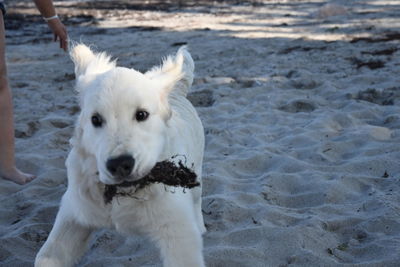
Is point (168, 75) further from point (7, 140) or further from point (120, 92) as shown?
point (7, 140)

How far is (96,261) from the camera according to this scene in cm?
368

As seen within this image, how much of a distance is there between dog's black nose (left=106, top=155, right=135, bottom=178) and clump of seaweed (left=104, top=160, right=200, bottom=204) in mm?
226

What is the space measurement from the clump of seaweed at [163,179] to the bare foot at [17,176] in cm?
230

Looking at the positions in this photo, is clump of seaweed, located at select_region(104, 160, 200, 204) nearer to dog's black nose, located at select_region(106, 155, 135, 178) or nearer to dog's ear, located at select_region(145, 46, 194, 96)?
dog's black nose, located at select_region(106, 155, 135, 178)

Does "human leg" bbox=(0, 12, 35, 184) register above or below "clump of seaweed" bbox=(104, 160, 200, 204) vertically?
below

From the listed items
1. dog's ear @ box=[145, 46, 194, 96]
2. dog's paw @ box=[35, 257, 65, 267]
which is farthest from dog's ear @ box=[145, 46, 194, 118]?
dog's paw @ box=[35, 257, 65, 267]

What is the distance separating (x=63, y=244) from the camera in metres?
3.22

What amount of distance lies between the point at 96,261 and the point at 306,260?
4.60 feet

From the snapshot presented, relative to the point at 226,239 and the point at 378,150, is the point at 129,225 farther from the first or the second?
the point at 378,150

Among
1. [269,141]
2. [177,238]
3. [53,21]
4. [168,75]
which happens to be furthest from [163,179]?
[269,141]

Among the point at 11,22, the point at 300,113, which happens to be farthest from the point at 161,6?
the point at 300,113

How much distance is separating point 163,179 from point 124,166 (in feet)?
1.28

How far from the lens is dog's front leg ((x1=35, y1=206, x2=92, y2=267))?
3141 millimetres

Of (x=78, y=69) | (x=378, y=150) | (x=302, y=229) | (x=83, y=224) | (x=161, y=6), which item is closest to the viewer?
(x=83, y=224)
